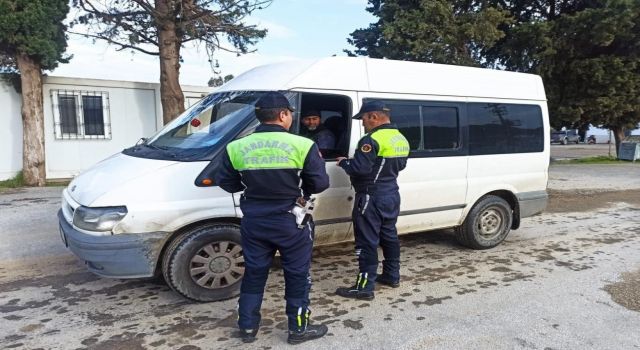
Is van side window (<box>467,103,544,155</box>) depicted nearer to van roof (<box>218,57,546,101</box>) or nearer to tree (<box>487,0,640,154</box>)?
van roof (<box>218,57,546,101</box>)

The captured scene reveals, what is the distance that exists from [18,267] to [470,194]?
5.14 meters

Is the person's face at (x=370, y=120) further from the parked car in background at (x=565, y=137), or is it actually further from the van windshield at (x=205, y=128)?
the parked car in background at (x=565, y=137)

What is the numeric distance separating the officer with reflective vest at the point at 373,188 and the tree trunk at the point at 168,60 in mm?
8961

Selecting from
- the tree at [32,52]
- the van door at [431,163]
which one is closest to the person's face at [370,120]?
the van door at [431,163]

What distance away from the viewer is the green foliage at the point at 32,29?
1020 cm

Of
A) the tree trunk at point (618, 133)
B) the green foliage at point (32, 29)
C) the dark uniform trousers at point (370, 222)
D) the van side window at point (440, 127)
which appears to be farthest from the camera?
the tree trunk at point (618, 133)

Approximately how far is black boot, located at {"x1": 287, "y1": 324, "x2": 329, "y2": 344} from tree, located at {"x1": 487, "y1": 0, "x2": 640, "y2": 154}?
1516 centimetres

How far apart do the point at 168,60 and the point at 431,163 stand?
8.97 metres

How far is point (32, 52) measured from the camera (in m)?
10.5

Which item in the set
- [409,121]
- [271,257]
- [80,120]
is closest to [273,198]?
[271,257]

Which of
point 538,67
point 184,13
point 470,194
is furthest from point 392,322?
point 538,67

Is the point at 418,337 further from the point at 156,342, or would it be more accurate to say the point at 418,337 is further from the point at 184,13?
the point at 184,13

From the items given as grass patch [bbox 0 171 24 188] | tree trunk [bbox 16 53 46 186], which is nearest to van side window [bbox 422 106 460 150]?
tree trunk [bbox 16 53 46 186]

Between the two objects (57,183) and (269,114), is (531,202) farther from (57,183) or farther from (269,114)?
(57,183)
